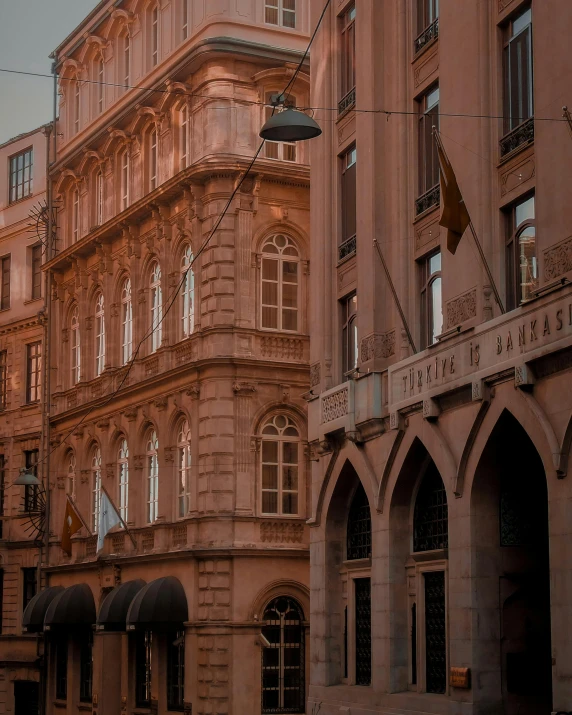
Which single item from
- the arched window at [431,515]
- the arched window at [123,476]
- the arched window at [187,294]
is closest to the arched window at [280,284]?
the arched window at [187,294]

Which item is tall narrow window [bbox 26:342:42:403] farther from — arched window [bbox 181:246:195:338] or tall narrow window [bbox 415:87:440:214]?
tall narrow window [bbox 415:87:440:214]

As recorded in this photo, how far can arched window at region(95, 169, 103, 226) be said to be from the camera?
2094 inches

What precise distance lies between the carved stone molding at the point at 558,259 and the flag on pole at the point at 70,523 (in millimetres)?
Result: 26944

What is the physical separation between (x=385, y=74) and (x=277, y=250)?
1240cm

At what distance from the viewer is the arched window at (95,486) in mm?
51781

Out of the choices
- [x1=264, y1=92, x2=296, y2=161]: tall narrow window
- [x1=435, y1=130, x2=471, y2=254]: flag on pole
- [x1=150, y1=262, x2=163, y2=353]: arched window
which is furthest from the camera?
[x1=150, y1=262, x2=163, y2=353]: arched window

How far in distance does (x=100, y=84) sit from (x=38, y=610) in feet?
59.9

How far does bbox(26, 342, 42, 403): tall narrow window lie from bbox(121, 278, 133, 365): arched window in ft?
27.9

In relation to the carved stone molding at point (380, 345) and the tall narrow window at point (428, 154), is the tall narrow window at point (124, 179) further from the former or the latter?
the tall narrow window at point (428, 154)

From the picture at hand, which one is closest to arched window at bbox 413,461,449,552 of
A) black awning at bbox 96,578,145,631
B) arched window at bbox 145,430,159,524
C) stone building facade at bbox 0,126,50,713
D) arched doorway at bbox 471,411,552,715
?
arched doorway at bbox 471,411,552,715

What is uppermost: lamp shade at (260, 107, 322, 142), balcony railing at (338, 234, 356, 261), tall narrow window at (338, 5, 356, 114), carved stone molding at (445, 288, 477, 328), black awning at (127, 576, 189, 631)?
tall narrow window at (338, 5, 356, 114)

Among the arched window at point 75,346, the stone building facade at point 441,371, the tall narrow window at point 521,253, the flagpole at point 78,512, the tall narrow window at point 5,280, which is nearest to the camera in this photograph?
the stone building facade at point 441,371

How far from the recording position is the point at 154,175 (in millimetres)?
48938

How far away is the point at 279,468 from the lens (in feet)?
145
